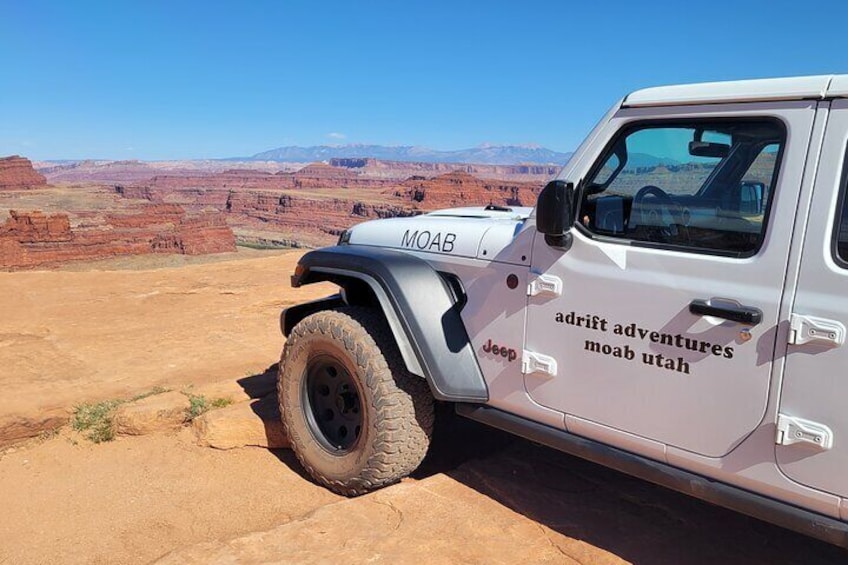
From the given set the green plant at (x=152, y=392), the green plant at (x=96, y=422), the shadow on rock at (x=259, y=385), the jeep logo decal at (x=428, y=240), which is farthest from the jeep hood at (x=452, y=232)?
the green plant at (x=152, y=392)

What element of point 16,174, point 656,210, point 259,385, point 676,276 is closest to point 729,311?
point 676,276

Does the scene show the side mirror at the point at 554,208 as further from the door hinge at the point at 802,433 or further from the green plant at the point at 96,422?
the green plant at the point at 96,422

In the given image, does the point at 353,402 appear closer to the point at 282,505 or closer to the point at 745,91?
the point at 282,505

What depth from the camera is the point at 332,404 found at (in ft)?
12.6

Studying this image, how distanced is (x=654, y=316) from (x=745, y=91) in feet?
2.85

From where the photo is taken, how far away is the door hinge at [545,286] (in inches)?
Result: 111

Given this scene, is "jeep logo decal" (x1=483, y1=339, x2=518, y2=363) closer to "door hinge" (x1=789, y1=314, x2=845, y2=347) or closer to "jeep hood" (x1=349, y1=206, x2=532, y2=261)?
"jeep hood" (x1=349, y1=206, x2=532, y2=261)

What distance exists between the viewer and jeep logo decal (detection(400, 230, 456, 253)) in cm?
342

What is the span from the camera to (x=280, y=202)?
12162 cm

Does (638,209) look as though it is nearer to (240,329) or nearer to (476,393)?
(476,393)

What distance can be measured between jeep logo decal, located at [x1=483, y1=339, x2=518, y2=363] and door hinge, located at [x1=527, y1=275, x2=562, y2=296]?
0.29 metres

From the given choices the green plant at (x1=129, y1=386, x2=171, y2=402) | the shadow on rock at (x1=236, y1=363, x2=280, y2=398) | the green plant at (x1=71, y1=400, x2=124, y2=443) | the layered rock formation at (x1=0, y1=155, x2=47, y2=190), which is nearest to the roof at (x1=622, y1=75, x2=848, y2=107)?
the shadow on rock at (x1=236, y1=363, x2=280, y2=398)

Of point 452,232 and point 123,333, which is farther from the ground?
point 452,232

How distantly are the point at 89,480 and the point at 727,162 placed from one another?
157 inches
